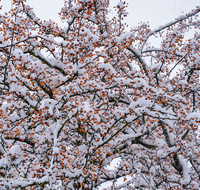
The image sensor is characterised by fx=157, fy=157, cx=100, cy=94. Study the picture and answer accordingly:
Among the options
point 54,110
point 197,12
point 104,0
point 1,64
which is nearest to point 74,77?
point 54,110

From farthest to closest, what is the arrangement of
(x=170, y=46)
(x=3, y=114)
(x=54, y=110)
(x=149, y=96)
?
(x=170, y=46), (x=149, y=96), (x=3, y=114), (x=54, y=110)

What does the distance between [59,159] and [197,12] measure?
363 inches

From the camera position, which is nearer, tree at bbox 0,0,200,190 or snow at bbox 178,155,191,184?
tree at bbox 0,0,200,190

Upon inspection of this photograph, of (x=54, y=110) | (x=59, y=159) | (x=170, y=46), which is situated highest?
(x=170, y=46)

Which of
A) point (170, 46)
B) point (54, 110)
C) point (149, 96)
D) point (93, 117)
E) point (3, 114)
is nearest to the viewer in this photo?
point (93, 117)

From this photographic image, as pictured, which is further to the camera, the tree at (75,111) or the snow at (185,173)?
the snow at (185,173)

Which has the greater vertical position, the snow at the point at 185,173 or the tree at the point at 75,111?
the tree at the point at 75,111

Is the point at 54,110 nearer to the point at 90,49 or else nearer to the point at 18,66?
the point at 18,66

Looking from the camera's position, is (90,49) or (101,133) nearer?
(101,133)

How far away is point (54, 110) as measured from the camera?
4.22 metres

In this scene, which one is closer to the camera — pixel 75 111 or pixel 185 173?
pixel 75 111

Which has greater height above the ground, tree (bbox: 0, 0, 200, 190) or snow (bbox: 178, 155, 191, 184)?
tree (bbox: 0, 0, 200, 190)

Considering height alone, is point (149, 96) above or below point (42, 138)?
above

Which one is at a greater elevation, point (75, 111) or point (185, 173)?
point (75, 111)
